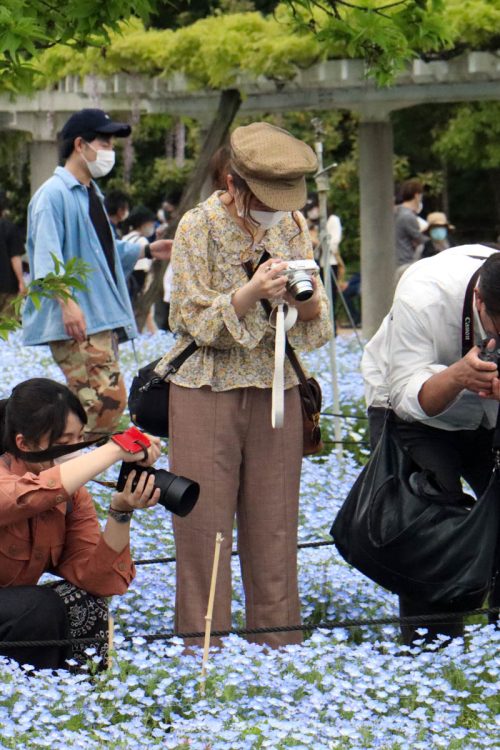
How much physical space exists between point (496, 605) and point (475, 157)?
65.5 feet

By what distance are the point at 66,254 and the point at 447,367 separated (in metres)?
2.48

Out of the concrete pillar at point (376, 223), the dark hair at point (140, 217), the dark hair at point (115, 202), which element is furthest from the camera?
the concrete pillar at point (376, 223)

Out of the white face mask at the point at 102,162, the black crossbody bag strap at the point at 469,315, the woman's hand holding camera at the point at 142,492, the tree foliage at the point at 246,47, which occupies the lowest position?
the woman's hand holding camera at the point at 142,492

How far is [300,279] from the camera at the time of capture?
3.97 metres

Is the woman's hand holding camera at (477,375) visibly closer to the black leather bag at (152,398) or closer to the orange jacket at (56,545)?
the black leather bag at (152,398)

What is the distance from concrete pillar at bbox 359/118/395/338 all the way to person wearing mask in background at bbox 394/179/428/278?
0.92 ft

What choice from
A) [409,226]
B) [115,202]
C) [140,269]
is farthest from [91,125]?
[409,226]

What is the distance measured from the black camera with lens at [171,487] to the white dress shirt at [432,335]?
0.75m

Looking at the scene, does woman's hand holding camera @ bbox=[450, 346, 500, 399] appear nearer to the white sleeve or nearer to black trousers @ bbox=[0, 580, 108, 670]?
the white sleeve

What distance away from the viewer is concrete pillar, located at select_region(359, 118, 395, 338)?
47.3ft

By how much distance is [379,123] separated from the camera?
14.7 meters

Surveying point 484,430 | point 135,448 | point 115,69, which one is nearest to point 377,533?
point 484,430

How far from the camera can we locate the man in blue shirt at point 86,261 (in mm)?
5871

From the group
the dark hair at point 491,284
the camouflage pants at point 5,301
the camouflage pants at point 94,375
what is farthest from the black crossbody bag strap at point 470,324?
the camouflage pants at point 5,301
